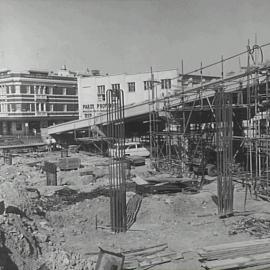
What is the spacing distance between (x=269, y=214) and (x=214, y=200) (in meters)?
2.90

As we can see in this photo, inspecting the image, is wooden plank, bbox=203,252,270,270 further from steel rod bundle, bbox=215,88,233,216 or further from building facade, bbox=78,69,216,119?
building facade, bbox=78,69,216,119

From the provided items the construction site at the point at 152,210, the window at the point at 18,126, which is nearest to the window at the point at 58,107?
the window at the point at 18,126

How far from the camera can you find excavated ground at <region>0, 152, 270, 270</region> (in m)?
9.74

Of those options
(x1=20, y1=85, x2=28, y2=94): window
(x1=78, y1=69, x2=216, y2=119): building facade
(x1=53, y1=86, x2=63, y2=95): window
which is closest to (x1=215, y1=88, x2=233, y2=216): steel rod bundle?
(x1=78, y1=69, x2=216, y2=119): building facade

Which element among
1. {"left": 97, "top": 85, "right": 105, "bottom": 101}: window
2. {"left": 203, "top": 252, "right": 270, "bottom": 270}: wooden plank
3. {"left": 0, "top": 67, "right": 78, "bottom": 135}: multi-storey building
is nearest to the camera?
{"left": 203, "top": 252, "right": 270, "bottom": 270}: wooden plank

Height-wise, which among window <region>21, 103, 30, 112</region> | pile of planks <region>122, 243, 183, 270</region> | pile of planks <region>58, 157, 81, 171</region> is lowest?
pile of planks <region>122, 243, 183, 270</region>

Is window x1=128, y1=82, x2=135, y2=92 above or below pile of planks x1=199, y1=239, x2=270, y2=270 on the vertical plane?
above

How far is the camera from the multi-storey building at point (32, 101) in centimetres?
5219

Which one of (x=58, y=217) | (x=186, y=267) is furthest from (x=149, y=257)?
(x=58, y=217)

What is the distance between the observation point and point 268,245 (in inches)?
414

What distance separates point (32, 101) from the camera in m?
53.7

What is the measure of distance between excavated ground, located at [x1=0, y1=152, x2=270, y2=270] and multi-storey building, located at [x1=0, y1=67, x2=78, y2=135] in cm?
3451

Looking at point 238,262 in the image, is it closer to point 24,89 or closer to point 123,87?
point 123,87

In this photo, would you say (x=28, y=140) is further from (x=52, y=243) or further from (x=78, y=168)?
(x=52, y=243)
